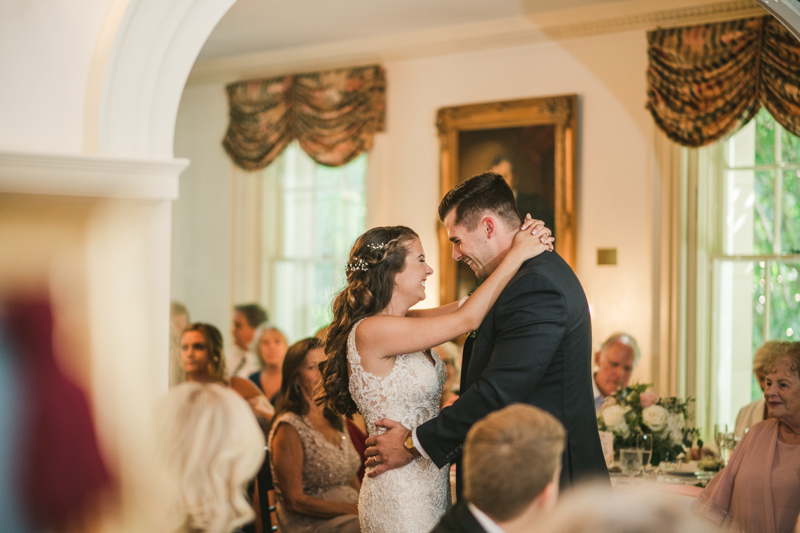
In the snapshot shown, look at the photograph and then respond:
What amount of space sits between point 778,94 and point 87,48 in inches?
180

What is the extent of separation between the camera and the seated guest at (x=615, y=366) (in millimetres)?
5281

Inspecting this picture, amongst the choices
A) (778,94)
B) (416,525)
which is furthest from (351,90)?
(416,525)

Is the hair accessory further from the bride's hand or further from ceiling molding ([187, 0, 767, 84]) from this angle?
ceiling molding ([187, 0, 767, 84])

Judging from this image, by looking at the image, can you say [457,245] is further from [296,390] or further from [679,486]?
[679,486]

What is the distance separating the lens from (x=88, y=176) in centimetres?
222

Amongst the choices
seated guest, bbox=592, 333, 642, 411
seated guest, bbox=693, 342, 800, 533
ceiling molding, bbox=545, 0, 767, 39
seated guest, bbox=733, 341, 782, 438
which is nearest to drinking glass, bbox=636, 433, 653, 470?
seated guest, bbox=693, 342, 800, 533

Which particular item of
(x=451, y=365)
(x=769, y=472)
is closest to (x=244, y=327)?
(x=451, y=365)

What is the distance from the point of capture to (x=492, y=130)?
21.8ft

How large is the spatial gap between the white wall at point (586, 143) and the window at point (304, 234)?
524 millimetres

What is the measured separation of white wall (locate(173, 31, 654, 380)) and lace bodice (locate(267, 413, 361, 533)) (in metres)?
3.04

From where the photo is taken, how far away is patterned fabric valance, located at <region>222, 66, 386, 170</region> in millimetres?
7184

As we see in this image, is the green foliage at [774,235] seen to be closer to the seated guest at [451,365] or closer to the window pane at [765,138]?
the window pane at [765,138]

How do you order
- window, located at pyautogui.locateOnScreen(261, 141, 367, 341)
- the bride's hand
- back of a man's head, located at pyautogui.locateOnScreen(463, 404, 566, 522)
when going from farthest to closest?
window, located at pyautogui.locateOnScreen(261, 141, 367, 341) < the bride's hand < back of a man's head, located at pyautogui.locateOnScreen(463, 404, 566, 522)

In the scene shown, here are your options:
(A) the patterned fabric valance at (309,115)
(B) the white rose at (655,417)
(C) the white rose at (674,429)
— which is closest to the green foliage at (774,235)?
(C) the white rose at (674,429)
